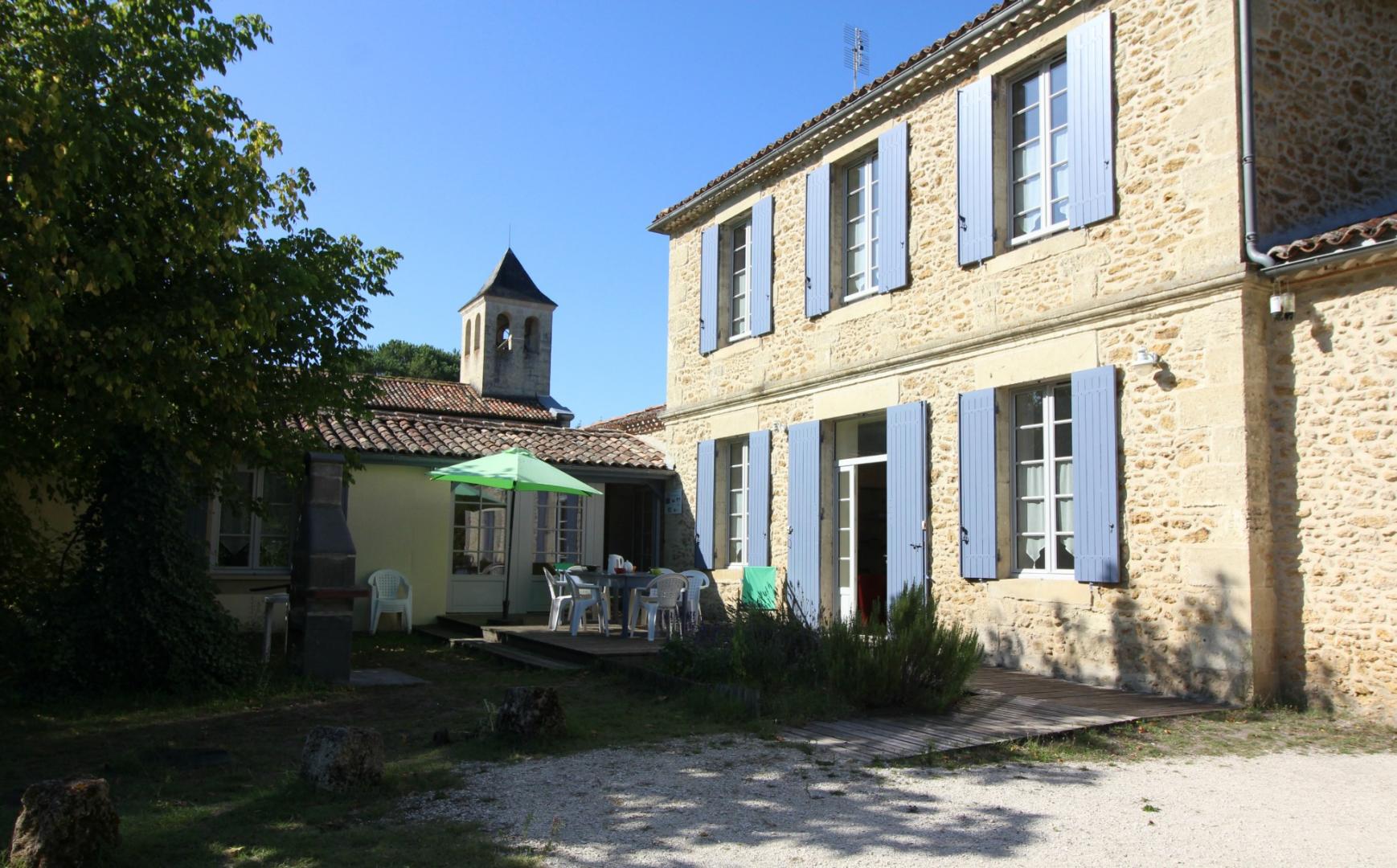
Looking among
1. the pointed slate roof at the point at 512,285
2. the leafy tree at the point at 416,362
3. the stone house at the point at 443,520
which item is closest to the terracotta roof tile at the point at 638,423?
the stone house at the point at 443,520

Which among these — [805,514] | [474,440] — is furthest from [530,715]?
[474,440]

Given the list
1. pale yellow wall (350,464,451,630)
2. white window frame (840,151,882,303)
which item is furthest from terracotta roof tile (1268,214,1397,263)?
pale yellow wall (350,464,451,630)

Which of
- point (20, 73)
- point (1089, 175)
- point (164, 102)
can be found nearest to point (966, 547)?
point (1089, 175)

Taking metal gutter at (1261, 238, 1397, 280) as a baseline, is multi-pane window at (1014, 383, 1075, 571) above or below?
below

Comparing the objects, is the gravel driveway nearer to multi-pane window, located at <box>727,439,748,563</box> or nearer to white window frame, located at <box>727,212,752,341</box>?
multi-pane window, located at <box>727,439,748,563</box>

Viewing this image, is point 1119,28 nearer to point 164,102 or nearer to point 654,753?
point 654,753

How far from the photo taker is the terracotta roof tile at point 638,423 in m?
A: 16.2

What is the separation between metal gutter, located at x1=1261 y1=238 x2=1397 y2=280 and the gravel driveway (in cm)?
317

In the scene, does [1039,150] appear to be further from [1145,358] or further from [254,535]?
[254,535]

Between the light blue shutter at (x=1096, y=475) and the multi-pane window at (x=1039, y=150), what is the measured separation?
1589mm

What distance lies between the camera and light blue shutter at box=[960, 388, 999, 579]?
358 inches

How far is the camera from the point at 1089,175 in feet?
27.9

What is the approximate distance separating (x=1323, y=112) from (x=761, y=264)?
6.15 m

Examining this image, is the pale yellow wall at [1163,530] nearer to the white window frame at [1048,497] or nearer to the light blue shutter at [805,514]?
the white window frame at [1048,497]
